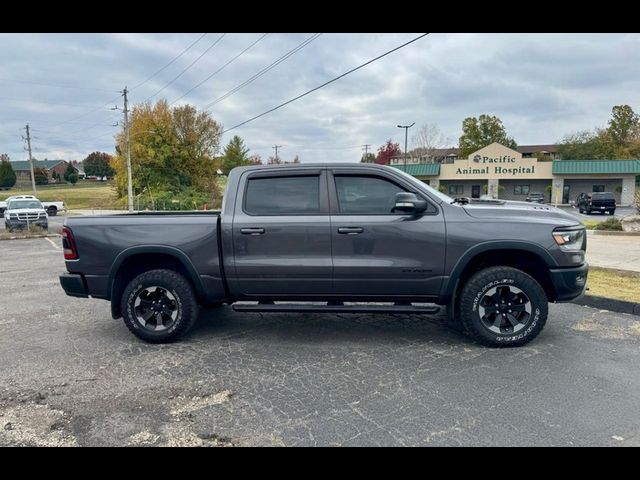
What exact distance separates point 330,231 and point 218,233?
47.6 inches

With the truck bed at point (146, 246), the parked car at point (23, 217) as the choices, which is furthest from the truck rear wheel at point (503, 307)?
the parked car at point (23, 217)

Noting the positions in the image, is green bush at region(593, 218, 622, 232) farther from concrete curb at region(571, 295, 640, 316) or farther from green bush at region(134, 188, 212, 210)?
green bush at region(134, 188, 212, 210)

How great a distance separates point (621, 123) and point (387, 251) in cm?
7543

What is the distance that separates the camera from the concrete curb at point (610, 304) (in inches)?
207

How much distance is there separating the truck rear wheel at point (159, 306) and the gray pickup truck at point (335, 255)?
1 cm

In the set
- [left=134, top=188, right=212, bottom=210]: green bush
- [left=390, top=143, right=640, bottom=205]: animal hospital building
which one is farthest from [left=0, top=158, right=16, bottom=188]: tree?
[left=390, top=143, right=640, bottom=205]: animal hospital building

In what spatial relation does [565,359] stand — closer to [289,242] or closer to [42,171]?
[289,242]

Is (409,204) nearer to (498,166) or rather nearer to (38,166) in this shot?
(498,166)

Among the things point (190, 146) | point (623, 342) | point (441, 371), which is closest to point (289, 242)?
point (441, 371)

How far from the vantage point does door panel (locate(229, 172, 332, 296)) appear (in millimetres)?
4180

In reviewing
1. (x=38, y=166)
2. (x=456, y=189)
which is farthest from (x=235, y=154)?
(x=38, y=166)

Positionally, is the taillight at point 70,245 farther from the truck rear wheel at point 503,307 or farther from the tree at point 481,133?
the tree at point 481,133

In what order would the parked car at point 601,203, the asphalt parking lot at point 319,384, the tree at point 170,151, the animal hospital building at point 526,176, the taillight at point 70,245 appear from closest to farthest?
the asphalt parking lot at point 319,384
the taillight at point 70,245
the parked car at point 601,203
the tree at point 170,151
the animal hospital building at point 526,176

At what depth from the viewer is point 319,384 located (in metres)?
3.42
